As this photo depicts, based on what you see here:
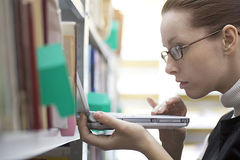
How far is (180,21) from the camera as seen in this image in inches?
31.6

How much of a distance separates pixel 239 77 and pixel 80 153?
54 centimetres

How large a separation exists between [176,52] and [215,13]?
0.16 m

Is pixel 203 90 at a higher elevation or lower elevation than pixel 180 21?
Result: lower

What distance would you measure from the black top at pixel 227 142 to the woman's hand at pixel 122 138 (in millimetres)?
188

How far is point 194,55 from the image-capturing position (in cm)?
80

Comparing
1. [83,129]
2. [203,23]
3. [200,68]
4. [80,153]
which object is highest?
[203,23]

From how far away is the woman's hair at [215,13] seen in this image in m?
0.78

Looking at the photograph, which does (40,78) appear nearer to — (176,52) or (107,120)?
(107,120)

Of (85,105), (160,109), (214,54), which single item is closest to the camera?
(85,105)

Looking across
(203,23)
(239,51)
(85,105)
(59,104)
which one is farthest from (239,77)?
(59,104)

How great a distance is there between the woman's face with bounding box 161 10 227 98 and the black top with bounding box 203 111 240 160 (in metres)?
0.12

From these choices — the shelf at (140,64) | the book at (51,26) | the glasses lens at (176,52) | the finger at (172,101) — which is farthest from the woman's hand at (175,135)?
the shelf at (140,64)

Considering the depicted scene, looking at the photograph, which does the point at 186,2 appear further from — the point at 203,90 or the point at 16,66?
the point at 16,66

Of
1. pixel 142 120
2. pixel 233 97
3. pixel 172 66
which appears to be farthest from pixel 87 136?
pixel 233 97
